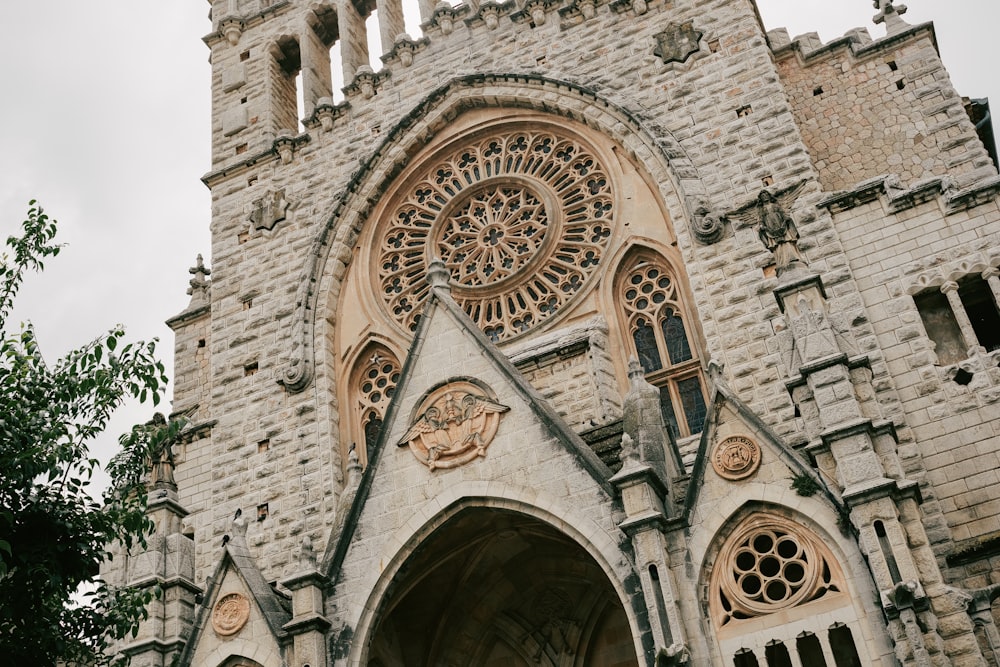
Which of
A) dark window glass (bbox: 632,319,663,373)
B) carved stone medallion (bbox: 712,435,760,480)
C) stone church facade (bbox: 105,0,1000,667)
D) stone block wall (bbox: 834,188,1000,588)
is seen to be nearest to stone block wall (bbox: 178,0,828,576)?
stone church facade (bbox: 105,0,1000,667)

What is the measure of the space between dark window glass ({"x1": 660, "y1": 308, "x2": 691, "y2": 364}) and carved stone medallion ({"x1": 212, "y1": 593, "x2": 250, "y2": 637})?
6.45m

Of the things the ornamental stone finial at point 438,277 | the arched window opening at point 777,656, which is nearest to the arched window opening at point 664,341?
the ornamental stone finial at point 438,277

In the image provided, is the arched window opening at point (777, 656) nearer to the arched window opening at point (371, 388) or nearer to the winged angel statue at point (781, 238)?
the winged angel statue at point (781, 238)

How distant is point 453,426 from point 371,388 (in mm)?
4644

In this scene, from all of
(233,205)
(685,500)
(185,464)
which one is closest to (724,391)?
(685,500)

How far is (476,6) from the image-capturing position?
19.2m

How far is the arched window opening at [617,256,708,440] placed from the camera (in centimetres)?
1442

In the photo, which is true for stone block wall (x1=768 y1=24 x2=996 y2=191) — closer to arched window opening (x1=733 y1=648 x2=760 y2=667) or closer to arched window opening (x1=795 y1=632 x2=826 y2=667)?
arched window opening (x1=795 y1=632 x2=826 y2=667)

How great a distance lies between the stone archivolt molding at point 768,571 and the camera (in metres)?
10.1

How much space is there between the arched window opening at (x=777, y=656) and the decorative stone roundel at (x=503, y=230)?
6539mm

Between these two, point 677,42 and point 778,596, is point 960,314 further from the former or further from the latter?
point 677,42

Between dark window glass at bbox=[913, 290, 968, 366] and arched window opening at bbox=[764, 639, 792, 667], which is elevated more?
dark window glass at bbox=[913, 290, 968, 366]

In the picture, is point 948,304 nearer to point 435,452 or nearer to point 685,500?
point 685,500

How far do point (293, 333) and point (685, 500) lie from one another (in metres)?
8.21
